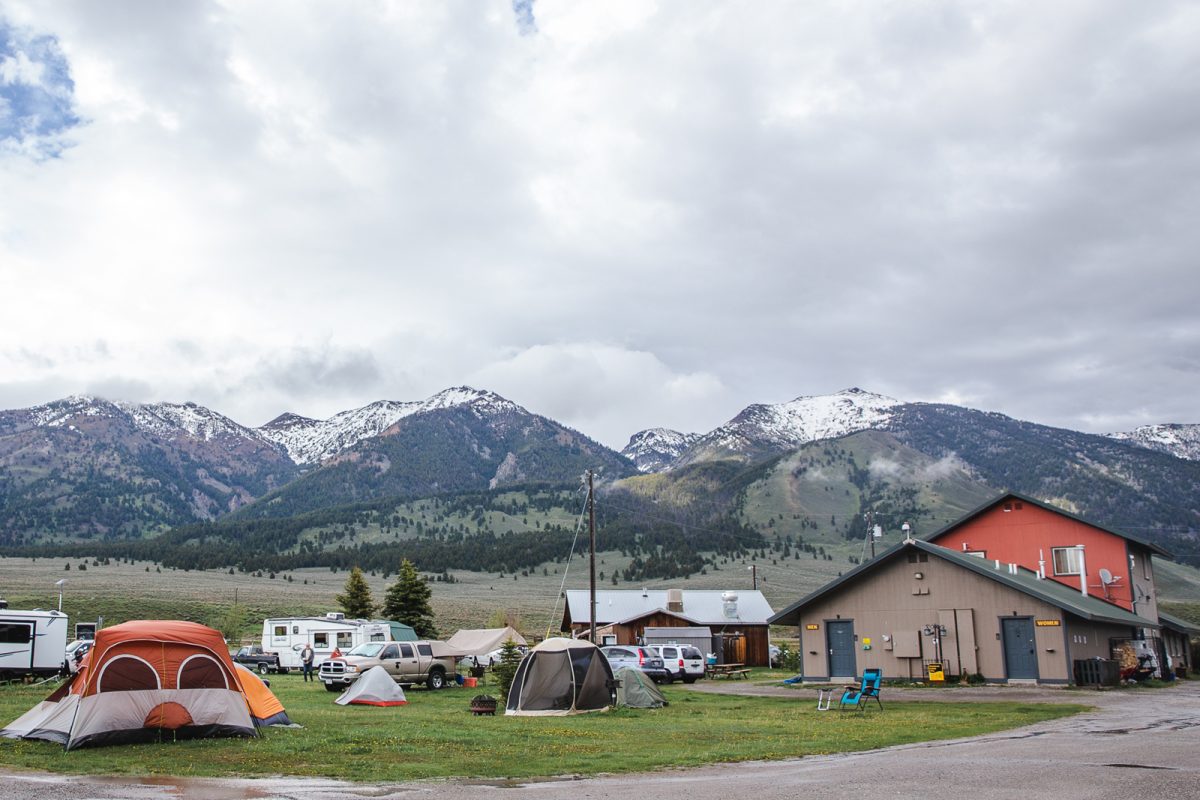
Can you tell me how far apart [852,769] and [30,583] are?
104192mm

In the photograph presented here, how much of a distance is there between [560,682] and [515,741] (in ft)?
20.8

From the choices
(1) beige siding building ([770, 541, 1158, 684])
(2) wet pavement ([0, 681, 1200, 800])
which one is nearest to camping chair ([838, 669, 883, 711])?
(2) wet pavement ([0, 681, 1200, 800])

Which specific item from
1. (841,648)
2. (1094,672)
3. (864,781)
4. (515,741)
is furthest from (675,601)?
(864,781)

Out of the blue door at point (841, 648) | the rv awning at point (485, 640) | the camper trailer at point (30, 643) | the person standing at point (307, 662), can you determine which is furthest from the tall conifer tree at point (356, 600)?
the blue door at point (841, 648)

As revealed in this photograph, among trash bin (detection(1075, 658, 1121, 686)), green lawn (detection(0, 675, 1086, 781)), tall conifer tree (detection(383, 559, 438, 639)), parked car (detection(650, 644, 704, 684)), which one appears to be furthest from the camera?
tall conifer tree (detection(383, 559, 438, 639))

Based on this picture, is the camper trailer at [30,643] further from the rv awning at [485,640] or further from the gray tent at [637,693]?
the gray tent at [637,693]

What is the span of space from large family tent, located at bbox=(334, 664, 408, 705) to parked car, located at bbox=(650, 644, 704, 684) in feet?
49.9

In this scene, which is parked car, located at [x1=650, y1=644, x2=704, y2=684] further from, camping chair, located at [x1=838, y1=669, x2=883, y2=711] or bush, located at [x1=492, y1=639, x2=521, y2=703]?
camping chair, located at [x1=838, y1=669, x2=883, y2=711]

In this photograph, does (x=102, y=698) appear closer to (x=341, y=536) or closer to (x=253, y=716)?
(x=253, y=716)

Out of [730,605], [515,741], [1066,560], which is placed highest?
[1066,560]

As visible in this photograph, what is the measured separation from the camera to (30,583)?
319ft

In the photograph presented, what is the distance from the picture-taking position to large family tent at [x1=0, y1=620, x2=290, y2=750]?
15602 mm

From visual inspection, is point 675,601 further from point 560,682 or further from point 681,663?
point 560,682

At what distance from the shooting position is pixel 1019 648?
103 ft
